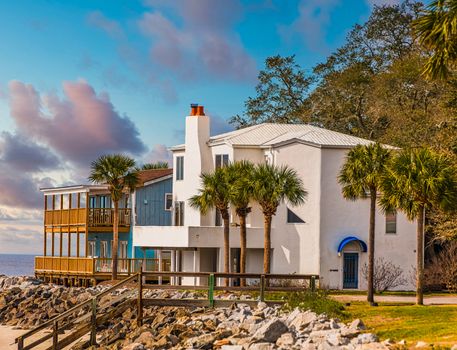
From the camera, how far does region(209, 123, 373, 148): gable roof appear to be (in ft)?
163

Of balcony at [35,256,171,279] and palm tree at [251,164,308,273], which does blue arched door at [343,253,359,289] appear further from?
balcony at [35,256,171,279]

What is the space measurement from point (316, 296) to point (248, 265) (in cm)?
1645

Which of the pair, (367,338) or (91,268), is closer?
(367,338)

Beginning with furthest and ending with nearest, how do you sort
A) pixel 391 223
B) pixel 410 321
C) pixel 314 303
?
pixel 391 223 → pixel 314 303 → pixel 410 321

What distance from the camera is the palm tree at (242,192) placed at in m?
44.6

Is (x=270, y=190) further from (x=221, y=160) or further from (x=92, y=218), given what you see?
(x=92, y=218)

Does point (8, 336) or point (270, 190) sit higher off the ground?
point (270, 190)

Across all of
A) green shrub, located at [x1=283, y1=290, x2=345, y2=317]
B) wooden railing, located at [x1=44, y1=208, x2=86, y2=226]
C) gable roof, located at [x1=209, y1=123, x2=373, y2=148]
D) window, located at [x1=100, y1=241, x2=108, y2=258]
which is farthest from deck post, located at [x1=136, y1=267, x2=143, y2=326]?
window, located at [x1=100, y1=241, x2=108, y2=258]

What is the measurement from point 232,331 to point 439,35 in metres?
11.2

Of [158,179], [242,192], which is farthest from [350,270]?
[158,179]

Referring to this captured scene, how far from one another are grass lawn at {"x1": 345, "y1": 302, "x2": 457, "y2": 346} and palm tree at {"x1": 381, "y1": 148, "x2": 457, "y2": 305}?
2.42 meters

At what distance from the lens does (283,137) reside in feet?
170

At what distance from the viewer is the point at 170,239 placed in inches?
1978

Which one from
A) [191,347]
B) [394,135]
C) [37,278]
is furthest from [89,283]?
[191,347]
